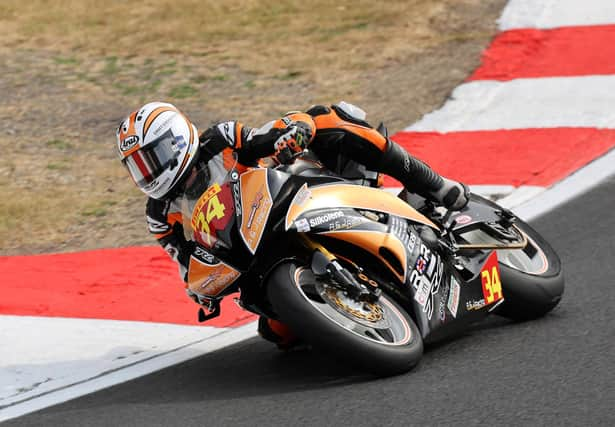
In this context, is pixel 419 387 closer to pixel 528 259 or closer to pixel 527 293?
pixel 527 293

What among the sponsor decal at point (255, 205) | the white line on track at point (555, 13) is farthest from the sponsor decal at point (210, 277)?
the white line on track at point (555, 13)

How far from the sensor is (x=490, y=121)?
31.9ft

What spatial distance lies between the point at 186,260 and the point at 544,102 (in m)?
5.73

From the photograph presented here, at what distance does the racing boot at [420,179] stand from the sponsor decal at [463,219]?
0.16ft

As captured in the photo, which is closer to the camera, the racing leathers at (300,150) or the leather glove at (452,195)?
the racing leathers at (300,150)

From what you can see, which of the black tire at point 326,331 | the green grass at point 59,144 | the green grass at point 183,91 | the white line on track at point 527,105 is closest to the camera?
the black tire at point 326,331

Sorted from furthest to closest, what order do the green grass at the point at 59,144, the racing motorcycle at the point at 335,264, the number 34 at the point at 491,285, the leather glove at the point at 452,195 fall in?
the green grass at the point at 59,144, the leather glove at the point at 452,195, the number 34 at the point at 491,285, the racing motorcycle at the point at 335,264

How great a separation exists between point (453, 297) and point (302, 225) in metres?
0.94

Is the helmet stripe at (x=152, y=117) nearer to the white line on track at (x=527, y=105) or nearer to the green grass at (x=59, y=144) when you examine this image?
the white line on track at (x=527, y=105)

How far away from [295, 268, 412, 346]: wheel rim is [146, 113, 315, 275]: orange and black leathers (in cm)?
66

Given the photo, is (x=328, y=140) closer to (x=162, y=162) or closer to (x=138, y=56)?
(x=162, y=162)

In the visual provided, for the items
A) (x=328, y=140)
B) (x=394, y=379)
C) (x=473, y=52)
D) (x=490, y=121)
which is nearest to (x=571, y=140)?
(x=490, y=121)

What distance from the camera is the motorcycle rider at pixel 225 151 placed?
4.79 meters

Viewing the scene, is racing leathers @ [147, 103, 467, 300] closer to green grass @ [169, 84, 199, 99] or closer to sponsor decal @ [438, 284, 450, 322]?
sponsor decal @ [438, 284, 450, 322]
